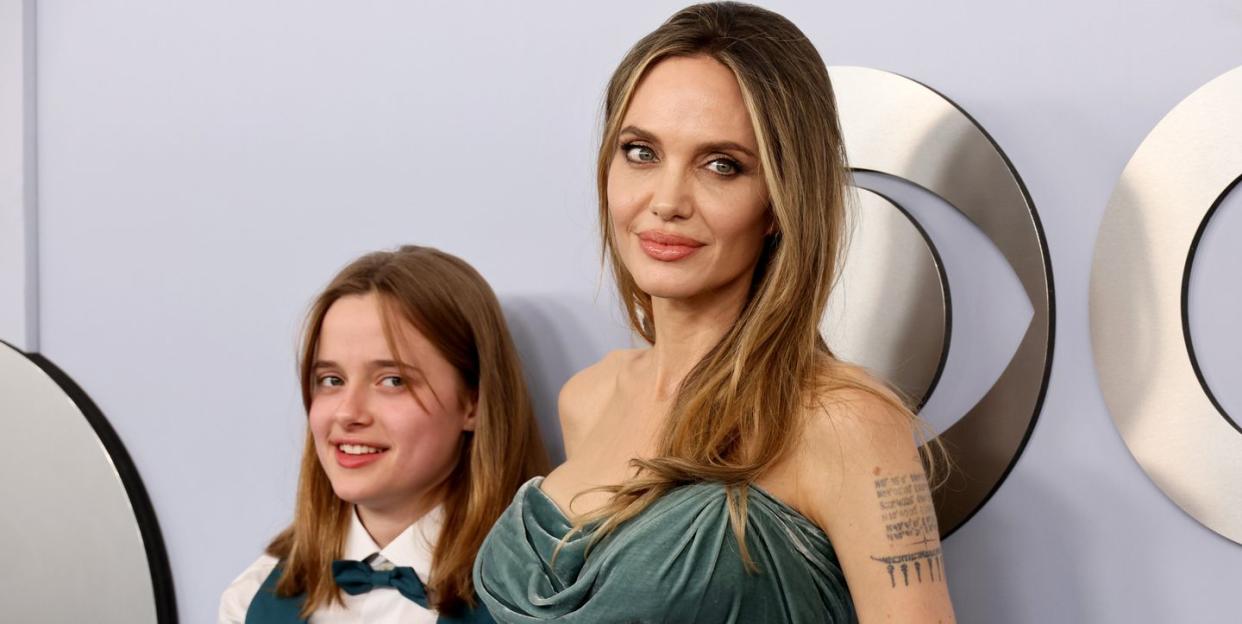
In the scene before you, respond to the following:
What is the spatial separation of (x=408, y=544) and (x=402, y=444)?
14 cm

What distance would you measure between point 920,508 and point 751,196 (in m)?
0.34

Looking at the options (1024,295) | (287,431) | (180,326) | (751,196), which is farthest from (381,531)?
(1024,295)

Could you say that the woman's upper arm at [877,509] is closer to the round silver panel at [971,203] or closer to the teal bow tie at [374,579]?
the round silver panel at [971,203]

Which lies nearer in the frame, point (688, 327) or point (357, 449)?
point (688, 327)

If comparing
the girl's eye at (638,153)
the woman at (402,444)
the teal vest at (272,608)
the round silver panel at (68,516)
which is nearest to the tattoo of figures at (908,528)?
the girl's eye at (638,153)

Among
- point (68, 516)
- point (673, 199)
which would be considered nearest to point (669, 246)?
point (673, 199)

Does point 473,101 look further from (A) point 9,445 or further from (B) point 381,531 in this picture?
(A) point 9,445

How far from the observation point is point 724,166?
4.28 feet

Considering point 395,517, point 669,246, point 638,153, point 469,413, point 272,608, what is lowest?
point 272,608

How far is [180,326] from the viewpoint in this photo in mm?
2090

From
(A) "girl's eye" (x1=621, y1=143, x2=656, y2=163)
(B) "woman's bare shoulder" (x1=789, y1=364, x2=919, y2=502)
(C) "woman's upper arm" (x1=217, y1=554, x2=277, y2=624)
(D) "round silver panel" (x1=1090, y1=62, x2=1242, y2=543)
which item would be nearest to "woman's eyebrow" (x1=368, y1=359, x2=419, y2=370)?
(C) "woman's upper arm" (x1=217, y1=554, x2=277, y2=624)

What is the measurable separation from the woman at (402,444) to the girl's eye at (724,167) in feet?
1.66

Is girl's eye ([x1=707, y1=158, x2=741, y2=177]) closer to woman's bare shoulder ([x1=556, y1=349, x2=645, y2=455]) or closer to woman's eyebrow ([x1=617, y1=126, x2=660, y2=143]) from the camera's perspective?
woman's eyebrow ([x1=617, y1=126, x2=660, y2=143])

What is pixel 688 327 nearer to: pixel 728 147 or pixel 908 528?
pixel 728 147
